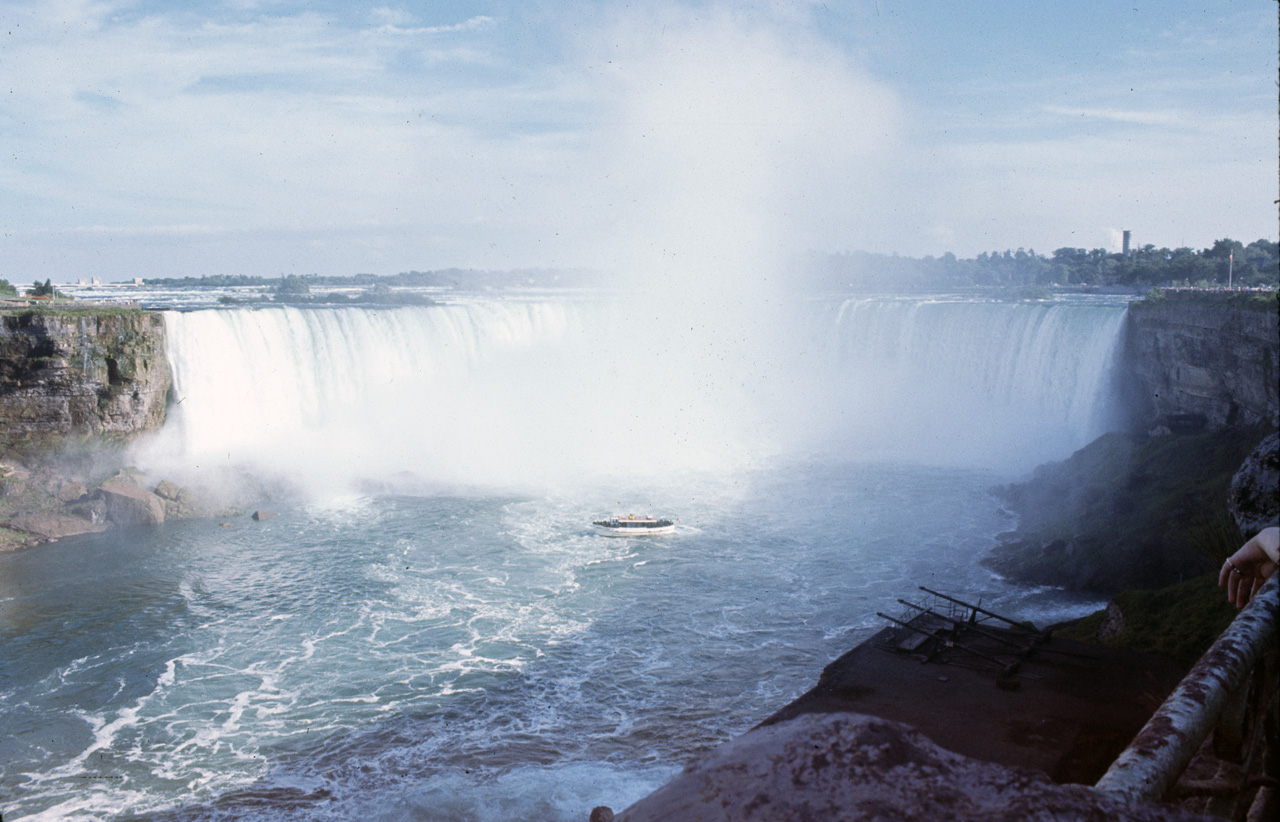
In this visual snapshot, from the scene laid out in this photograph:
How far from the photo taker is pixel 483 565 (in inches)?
841

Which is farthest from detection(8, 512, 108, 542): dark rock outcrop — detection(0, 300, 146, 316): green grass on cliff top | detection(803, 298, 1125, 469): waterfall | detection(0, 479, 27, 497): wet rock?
detection(803, 298, 1125, 469): waterfall

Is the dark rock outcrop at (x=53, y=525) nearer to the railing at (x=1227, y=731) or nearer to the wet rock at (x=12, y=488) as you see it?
the wet rock at (x=12, y=488)

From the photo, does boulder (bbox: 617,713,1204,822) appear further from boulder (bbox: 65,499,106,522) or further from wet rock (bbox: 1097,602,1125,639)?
boulder (bbox: 65,499,106,522)

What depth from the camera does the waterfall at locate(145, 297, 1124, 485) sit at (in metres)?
31.6

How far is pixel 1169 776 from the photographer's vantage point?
5.11ft

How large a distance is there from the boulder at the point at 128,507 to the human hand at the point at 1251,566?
2869 cm

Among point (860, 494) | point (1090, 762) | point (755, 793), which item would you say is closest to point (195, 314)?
point (860, 494)

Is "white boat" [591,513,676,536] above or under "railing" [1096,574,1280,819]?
under

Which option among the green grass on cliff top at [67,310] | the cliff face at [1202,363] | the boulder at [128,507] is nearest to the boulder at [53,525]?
the boulder at [128,507]

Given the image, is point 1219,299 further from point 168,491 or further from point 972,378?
point 168,491

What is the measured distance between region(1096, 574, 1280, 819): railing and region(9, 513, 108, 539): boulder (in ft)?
94.9

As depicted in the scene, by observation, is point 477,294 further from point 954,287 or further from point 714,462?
point 954,287

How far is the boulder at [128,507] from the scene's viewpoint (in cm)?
2539

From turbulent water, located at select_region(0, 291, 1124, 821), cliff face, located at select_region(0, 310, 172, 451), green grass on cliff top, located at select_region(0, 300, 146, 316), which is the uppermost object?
green grass on cliff top, located at select_region(0, 300, 146, 316)
